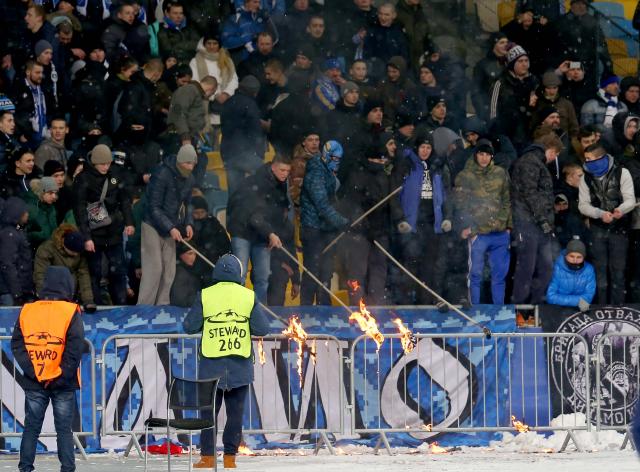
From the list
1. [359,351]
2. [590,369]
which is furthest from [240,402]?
[590,369]

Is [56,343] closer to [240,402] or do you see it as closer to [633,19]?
[240,402]

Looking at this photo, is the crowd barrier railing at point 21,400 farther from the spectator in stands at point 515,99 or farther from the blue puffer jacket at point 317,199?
the spectator in stands at point 515,99

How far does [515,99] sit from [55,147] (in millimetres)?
5346

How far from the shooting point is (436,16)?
19516mm

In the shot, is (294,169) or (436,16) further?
(436,16)

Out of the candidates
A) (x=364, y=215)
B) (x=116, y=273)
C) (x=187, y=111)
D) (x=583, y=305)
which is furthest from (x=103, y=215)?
(x=583, y=305)

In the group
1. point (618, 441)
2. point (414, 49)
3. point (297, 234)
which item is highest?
point (414, 49)

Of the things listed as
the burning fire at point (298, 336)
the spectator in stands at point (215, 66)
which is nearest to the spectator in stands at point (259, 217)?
the burning fire at point (298, 336)

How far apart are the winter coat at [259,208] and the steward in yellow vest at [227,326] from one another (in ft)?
9.96

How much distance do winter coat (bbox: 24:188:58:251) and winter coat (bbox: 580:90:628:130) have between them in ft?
21.8

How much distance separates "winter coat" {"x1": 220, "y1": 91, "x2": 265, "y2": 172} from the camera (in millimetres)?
16891

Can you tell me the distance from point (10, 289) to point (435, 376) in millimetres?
4174

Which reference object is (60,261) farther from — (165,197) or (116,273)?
(165,197)

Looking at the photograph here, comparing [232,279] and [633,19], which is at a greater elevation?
[633,19]
